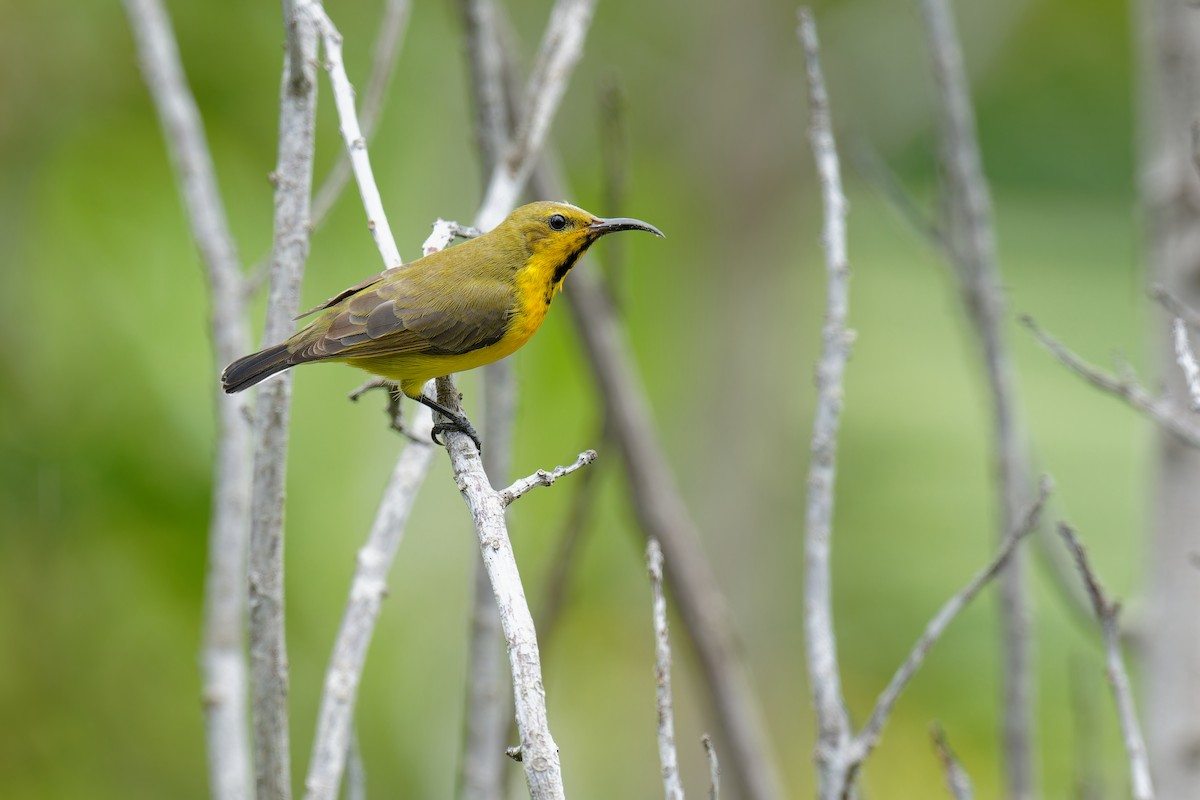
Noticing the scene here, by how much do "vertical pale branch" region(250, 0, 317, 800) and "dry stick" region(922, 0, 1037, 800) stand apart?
1.79 m

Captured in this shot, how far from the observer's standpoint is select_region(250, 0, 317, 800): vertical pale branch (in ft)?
8.89

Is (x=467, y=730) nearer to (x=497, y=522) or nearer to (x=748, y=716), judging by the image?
(x=748, y=716)

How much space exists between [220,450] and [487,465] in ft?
2.59

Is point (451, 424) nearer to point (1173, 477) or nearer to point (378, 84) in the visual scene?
point (378, 84)

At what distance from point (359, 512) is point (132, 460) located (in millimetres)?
1242

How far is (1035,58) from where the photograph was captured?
1084 centimetres

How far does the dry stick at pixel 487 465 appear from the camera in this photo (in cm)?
358

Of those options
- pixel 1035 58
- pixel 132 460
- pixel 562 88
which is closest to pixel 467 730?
pixel 562 88

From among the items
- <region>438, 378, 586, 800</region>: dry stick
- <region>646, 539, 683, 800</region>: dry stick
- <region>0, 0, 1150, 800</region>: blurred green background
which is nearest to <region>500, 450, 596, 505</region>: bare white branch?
<region>438, 378, 586, 800</region>: dry stick

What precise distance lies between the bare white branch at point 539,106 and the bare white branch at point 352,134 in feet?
1.21

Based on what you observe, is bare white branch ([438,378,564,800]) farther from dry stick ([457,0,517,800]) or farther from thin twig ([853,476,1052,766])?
dry stick ([457,0,517,800])

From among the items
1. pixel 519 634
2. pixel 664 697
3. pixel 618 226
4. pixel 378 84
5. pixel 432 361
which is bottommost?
pixel 664 697

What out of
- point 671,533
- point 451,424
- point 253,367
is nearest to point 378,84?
point 253,367

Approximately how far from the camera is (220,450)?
3531mm
